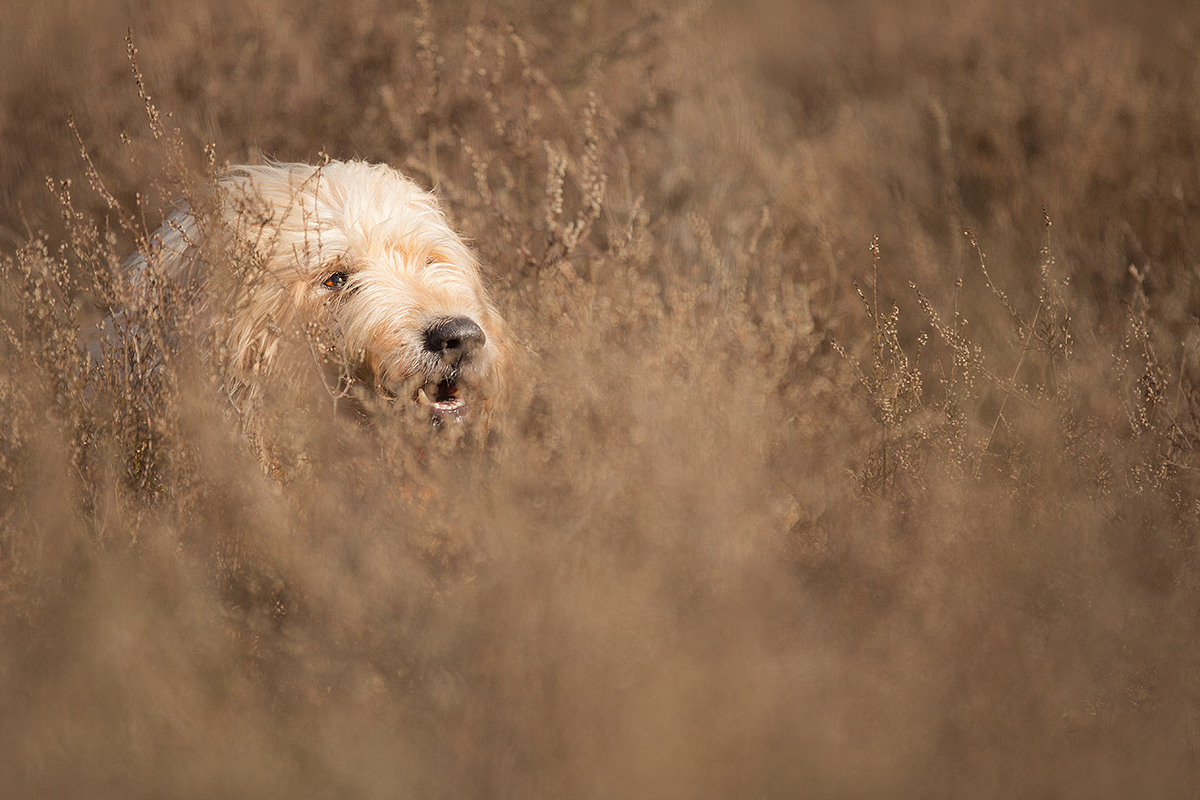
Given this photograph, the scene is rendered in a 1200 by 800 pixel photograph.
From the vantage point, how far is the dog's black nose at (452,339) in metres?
2.93

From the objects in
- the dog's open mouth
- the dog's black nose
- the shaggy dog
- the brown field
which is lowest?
the brown field

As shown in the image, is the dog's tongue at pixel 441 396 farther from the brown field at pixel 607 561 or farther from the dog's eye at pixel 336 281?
the dog's eye at pixel 336 281

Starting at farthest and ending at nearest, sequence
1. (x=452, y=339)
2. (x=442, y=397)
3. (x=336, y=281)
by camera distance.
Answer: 1. (x=336, y=281)
2. (x=442, y=397)
3. (x=452, y=339)

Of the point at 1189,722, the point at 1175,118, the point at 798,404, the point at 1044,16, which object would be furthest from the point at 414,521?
the point at 1044,16

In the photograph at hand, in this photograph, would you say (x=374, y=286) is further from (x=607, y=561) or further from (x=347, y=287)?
(x=607, y=561)

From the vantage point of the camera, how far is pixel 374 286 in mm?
3109

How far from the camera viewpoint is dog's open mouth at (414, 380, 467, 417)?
295 cm

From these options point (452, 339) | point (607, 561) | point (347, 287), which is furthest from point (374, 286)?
point (607, 561)

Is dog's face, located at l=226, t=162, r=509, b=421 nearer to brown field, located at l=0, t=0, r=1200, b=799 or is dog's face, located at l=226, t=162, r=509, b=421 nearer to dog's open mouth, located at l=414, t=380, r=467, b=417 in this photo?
dog's open mouth, located at l=414, t=380, r=467, b=417

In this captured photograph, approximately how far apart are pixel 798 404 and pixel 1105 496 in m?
1.05

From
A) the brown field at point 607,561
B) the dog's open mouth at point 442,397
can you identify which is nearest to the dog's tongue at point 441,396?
the dog's open mouth at point 442,397

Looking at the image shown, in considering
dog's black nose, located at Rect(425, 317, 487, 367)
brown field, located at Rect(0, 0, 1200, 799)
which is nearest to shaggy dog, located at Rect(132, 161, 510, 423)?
dog's black nose, located at Rect(425, 317, 487, 367)

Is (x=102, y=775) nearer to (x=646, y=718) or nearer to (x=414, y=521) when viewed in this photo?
(x=414, y=521)

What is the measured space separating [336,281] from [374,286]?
14 cm
